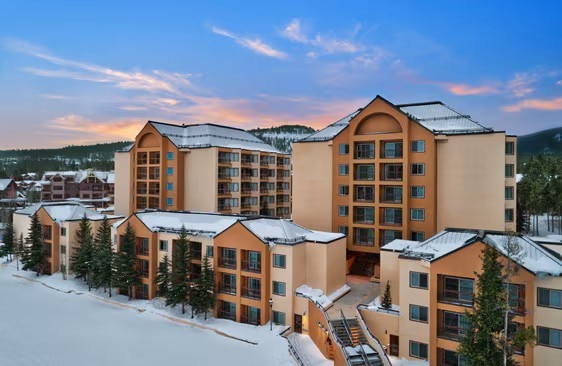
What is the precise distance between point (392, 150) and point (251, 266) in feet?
53.3

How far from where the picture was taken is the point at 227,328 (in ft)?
88.3

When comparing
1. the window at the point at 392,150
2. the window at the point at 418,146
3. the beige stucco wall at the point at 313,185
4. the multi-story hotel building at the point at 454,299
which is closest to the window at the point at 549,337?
the multi-story hotel building at the point at 454,299

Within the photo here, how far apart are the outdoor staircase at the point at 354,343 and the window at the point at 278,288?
4.48 m

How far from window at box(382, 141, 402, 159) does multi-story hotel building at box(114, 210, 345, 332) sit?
9.06m

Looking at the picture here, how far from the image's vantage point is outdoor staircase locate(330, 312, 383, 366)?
789 inches

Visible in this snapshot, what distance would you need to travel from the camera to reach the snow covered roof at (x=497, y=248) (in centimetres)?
1839

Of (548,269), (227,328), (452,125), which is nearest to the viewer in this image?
(548,269)

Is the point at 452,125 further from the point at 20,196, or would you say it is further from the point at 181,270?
the point at 20,196

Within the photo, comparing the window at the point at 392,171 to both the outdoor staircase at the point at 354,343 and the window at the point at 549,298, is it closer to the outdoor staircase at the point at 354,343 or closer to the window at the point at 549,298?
the outdoor staircase at the point at 354,343

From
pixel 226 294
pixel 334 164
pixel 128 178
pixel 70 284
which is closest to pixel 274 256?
pixel 226 294

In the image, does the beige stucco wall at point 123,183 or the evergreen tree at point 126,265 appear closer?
the evergreen tree at point 126,265

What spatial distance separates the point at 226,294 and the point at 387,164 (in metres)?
17.8

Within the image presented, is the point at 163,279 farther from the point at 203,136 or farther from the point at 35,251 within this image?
the point at 203,136

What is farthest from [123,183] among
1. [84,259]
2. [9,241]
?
[84,259]
